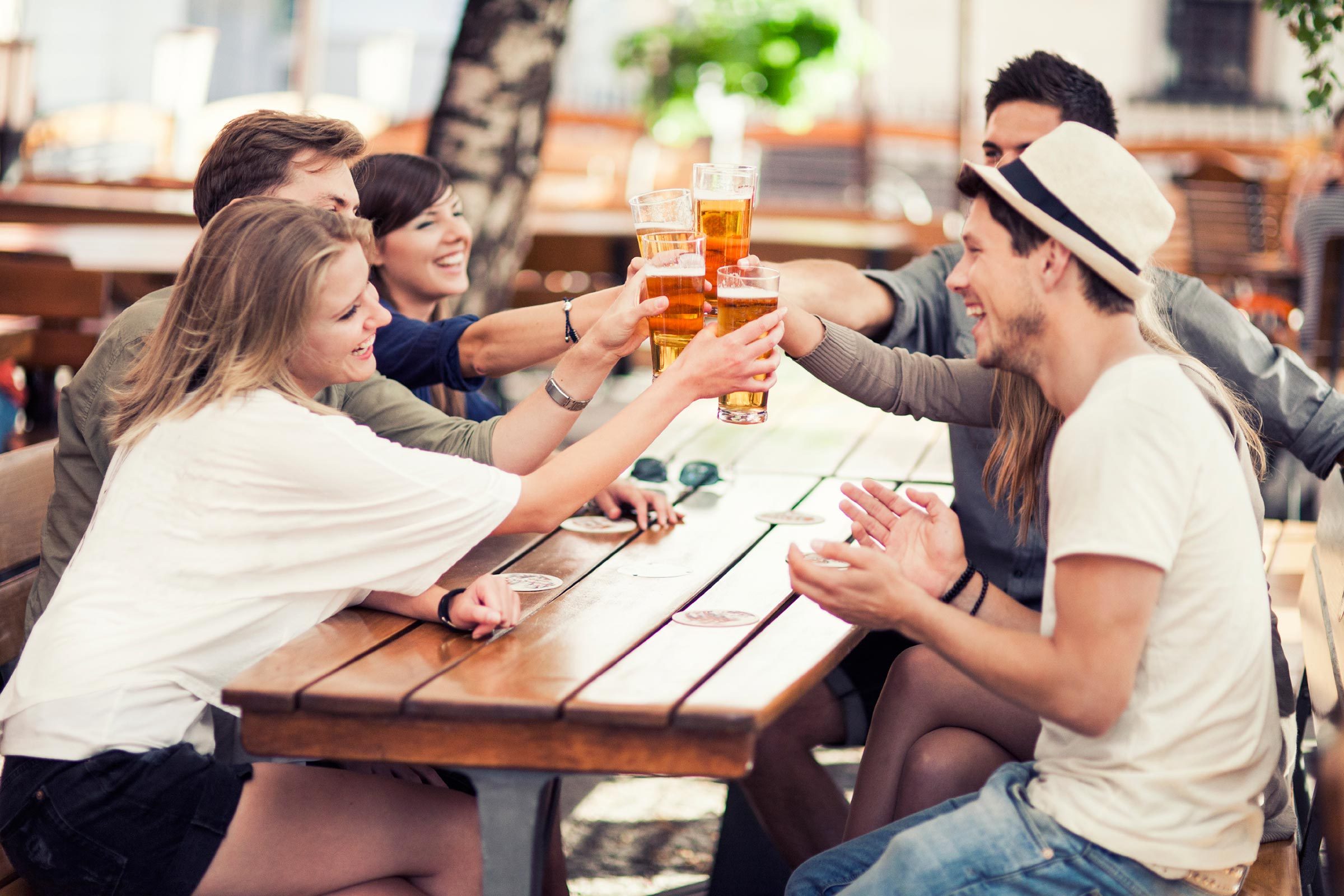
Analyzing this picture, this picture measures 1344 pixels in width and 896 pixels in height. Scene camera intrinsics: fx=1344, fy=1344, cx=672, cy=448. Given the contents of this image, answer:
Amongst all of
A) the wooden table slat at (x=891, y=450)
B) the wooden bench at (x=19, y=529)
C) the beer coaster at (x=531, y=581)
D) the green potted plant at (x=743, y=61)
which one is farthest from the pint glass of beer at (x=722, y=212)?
the green potted plant at (x=743, y=61)

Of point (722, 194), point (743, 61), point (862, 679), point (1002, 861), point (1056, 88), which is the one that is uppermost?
point (743, 61)

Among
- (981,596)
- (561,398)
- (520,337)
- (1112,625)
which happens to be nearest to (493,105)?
(520,337)

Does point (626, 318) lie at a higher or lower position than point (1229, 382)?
higher

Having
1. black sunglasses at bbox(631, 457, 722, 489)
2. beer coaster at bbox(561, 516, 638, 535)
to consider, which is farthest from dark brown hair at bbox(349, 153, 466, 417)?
beer coaster at bbox(561, 516, 638, 535)

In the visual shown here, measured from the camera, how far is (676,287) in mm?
2080

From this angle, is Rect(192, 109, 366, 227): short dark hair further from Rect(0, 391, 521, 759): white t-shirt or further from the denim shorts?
the denim shorts

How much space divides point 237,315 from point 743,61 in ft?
28.7

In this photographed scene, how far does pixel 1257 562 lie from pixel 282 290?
1279 mm

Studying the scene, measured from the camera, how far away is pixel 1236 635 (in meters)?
1.52

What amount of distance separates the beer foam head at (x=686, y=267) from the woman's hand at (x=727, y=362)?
0.10 meters

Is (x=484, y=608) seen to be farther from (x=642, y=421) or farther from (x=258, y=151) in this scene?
(x=258, y=151)

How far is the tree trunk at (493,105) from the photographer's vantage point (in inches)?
174

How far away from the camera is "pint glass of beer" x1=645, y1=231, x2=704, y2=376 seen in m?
2.04

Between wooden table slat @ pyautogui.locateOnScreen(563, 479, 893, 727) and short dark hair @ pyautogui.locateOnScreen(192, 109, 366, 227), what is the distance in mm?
992
